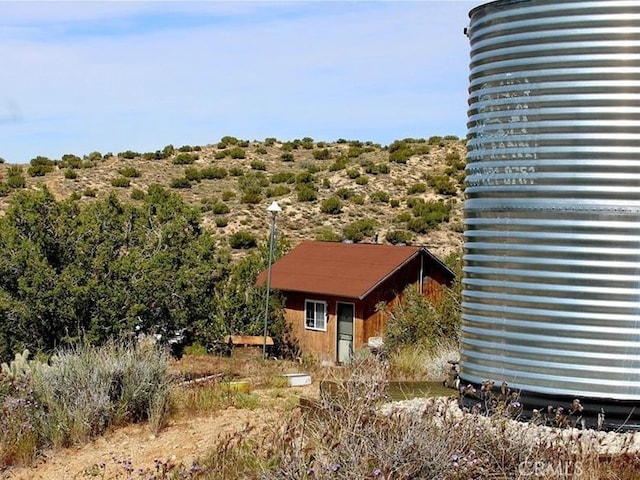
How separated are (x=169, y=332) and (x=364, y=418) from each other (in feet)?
33.3

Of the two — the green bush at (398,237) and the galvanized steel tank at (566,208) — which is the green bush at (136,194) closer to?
the green bush at (398,237)

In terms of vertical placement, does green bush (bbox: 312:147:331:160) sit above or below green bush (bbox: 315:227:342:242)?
above

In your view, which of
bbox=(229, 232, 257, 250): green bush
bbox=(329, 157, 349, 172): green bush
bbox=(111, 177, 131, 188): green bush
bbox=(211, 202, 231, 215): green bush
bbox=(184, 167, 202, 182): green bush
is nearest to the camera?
bbox=(229, 232, 257, 250): green bush

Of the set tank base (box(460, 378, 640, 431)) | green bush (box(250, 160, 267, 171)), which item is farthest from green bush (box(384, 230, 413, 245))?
tank base (box(460, 378, 640, 431))

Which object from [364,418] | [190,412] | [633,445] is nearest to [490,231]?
[633,445]

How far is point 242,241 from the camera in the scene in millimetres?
41781

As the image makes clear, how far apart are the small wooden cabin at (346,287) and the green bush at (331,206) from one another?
16967mm

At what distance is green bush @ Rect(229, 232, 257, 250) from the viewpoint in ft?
137

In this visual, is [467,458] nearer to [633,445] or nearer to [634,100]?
[633,445]

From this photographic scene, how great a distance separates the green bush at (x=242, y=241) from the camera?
41.7 metres

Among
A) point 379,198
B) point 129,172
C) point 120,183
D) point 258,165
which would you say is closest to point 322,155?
point 258,165

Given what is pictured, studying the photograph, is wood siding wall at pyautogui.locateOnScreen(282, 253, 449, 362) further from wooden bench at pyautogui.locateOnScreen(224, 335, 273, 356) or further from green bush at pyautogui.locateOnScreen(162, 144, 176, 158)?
green bush at pyautogui.locateOnScreen(162, 144, 176, 158)

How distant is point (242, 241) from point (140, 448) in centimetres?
3295

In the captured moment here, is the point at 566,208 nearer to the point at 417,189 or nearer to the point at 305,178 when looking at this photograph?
the point at 417,189
